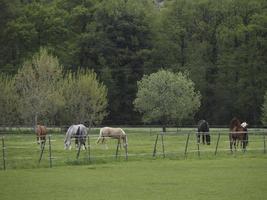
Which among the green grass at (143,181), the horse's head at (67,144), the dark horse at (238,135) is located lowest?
the green grass at (143,181)

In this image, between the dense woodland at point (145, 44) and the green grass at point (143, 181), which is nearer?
the green grass at point (143, 181)

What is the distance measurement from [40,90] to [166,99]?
12.7 metres

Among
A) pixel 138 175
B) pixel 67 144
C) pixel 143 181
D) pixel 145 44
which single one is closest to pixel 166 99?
pixel 145 44

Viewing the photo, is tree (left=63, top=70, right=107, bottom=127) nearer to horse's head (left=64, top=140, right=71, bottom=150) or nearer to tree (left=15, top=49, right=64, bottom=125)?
tree (left=15, top=49, right=64, bottom=125)

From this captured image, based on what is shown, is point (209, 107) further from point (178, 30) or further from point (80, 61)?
point (80, 61)

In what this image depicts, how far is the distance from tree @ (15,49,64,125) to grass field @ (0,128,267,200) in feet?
107

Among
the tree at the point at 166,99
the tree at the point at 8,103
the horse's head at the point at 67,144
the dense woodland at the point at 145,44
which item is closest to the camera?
the horse's head at the point at 67,144

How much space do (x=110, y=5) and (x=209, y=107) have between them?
57.4 ft

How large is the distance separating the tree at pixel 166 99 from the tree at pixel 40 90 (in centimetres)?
891

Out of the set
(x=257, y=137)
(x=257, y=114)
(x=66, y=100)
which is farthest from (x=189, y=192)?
(x=257, y=114)

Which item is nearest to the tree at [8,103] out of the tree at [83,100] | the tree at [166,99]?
the tree at [83,100]

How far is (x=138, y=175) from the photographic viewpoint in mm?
27031

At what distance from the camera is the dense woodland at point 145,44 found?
287ft

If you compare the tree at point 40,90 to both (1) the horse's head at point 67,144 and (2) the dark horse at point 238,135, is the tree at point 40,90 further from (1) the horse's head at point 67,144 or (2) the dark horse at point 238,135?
(2) the dark horse at point 238,135
